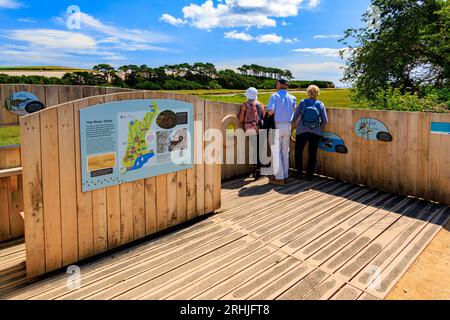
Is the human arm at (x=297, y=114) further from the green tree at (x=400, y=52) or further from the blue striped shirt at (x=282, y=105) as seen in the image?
the green tree at (x=400, y=52)

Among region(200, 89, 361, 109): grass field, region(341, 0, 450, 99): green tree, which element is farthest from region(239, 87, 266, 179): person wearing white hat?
Result: region(341, 0, 450, 99): green tree

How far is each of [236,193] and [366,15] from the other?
1458 centimetres

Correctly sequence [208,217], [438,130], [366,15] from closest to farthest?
1. [208,217]
2. [438,130]
3. [366,15]

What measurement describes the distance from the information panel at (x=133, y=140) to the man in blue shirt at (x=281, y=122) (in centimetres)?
213

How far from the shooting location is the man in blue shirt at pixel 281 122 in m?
5.95

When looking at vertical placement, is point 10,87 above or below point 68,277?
above

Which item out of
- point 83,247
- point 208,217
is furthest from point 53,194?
point 208,217

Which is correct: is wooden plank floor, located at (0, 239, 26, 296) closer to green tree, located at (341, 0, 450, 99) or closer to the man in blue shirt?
the man in blue shirt

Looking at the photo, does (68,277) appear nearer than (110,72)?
Yes

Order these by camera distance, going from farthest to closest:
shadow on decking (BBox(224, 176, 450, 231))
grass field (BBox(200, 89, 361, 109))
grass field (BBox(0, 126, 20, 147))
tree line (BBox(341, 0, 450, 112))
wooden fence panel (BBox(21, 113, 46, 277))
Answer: grass field (BBox(200, 89, 361, 109)) < tree line (BBox(341, 0, 450, 112)) < grass field (BBox(0, 126, 20, 147)) < shadow on decking (BBox(224, 176, 450, 231)) < wooden fence panel (BBox(21, 113, 46, 277))

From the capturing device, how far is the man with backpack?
241 inches

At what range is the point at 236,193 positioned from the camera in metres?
5.82

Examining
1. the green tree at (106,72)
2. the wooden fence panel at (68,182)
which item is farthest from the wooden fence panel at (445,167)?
the green tree at (106,72)

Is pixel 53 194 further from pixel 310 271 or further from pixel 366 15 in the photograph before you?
pixel 366 15
